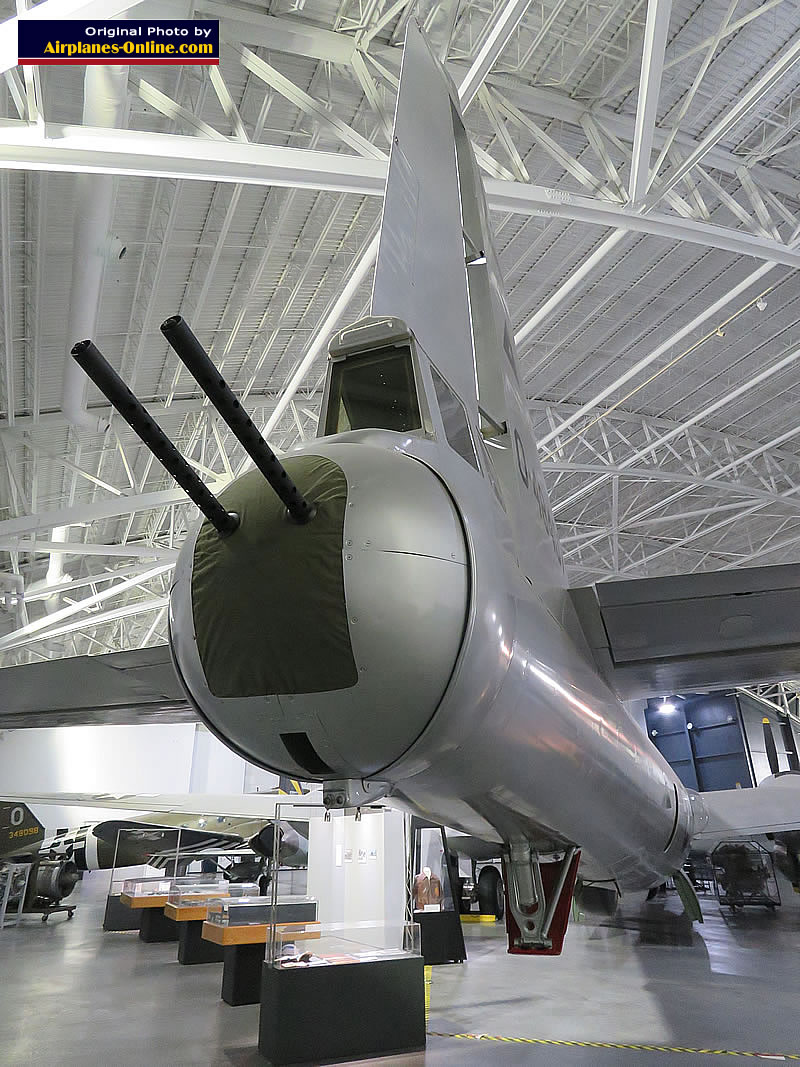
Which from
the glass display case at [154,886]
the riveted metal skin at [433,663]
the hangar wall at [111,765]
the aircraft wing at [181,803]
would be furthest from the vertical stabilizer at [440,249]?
the hangar wall at [111,765]

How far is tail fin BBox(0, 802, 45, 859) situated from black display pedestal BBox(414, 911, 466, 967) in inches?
466

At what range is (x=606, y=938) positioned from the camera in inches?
601

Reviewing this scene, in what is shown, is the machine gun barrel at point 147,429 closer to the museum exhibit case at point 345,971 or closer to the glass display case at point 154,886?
the museum exhibit case at point 345,971

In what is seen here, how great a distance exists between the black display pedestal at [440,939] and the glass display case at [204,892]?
10.3ft

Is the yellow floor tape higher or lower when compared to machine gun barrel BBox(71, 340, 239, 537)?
lower

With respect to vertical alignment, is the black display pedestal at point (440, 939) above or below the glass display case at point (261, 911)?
below

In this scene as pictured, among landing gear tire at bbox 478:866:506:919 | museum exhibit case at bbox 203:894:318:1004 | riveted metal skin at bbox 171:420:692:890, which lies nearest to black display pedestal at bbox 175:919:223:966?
museum exhibit case at bbox 203:894:318:1004

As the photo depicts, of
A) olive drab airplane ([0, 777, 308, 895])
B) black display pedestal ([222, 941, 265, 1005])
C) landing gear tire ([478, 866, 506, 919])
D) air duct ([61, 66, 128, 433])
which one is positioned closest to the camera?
air duct ([61, 66, 128, 433])

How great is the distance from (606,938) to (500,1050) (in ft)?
29.9

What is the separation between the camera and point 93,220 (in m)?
9.05

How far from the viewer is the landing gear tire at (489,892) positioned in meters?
18.8

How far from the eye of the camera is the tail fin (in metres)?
18.5

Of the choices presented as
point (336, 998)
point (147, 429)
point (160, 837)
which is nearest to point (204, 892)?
point (336, 998)

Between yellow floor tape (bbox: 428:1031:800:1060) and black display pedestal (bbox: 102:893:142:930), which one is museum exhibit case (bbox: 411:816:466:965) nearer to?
yellow floor tape (bbox: 428:1031:800:1060)
